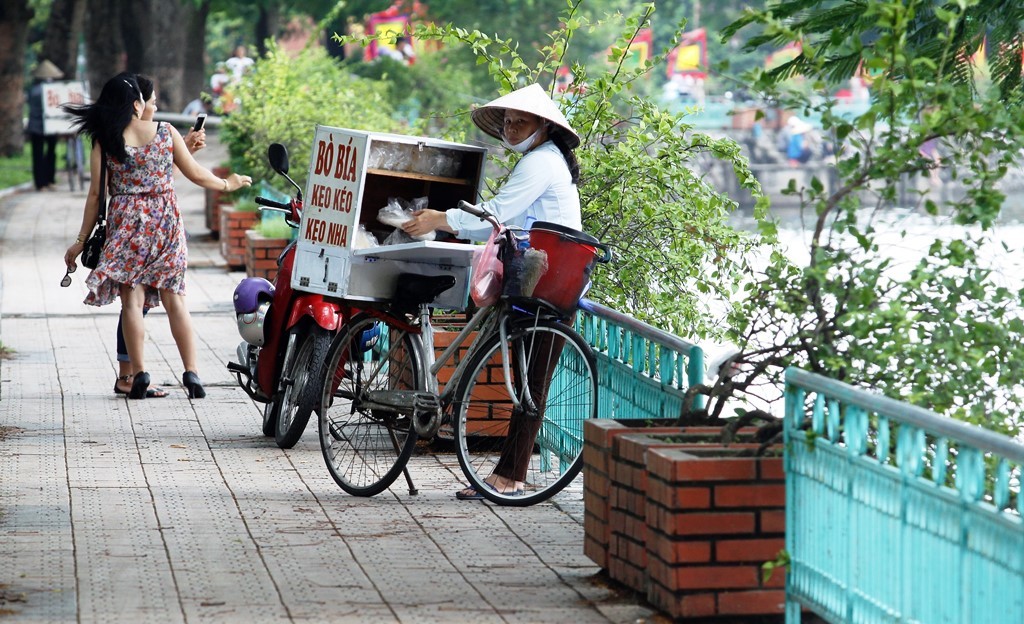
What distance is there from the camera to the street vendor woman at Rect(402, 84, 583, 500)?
634cm

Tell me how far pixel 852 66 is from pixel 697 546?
2335mm

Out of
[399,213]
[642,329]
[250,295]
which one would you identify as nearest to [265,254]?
[250,295]

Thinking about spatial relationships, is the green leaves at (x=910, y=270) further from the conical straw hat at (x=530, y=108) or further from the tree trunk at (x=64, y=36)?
the tree trunk at (x=64, y=36)

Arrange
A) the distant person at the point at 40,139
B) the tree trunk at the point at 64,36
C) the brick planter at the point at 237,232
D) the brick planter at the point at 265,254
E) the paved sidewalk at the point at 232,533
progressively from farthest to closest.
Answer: the tree trunk at the point at 64,36 < the distant person at the point at 40,139 < the brick planter at the point at 237,232 < the brick planter at the point at 265,254 < the paved sidewalk at the point at 232,533

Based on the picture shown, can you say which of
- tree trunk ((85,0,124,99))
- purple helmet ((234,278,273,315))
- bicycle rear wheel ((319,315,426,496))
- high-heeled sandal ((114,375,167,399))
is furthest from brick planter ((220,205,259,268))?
tree trunk ((85,0,124,99))

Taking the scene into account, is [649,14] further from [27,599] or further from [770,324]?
[27,599]

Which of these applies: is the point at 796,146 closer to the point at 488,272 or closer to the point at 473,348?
the point at 473,348

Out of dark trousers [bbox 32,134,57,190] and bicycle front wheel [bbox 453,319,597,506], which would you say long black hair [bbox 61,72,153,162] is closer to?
bicycle front wheel [bbox 453,319,597,506]

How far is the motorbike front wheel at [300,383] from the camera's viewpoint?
7436 millimetres

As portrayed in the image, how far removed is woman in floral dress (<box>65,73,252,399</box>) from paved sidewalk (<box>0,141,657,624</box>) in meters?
0.58

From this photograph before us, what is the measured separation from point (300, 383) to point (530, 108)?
1998 mm

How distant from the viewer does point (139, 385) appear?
30.1 feet

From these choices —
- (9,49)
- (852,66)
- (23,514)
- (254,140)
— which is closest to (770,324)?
(852,66)

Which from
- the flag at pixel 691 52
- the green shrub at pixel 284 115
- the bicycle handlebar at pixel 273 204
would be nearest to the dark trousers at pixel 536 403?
the bicycle handlebar at pixel 273 204
